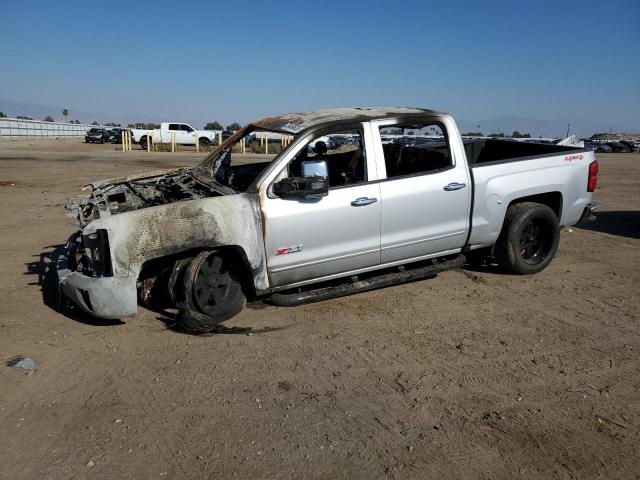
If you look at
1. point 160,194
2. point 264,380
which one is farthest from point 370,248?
A: point 160,194

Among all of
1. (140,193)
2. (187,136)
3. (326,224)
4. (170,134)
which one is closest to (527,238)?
(326,224)

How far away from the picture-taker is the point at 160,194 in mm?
5332

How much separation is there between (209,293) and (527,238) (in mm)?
3647

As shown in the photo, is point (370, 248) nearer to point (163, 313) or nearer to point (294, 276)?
point (294, 276)

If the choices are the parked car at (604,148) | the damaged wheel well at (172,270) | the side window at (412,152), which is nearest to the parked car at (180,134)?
the parked car at (604,148)

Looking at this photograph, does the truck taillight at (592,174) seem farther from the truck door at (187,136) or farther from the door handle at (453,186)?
the truck door at (187,136)

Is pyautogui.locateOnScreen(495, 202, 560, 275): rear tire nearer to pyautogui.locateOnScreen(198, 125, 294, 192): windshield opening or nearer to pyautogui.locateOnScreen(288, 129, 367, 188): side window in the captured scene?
pyautogui.locateOnScreen(288, 129, 367, 188): side window

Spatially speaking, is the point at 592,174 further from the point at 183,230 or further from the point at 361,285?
the point at 183,230

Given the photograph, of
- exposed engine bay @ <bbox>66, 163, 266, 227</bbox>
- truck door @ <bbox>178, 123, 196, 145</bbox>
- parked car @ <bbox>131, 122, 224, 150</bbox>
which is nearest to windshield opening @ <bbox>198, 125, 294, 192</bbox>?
exposed engine bay @ <bbox>66, 163, 266, 227</bbox>

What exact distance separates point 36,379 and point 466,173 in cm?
418

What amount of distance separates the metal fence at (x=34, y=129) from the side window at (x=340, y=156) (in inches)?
2204

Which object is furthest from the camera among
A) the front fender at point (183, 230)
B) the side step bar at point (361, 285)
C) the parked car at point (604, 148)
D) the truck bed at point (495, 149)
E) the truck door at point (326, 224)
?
the parked car at point (604, 148)

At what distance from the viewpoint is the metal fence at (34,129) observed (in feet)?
176

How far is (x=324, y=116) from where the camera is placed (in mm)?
5266
